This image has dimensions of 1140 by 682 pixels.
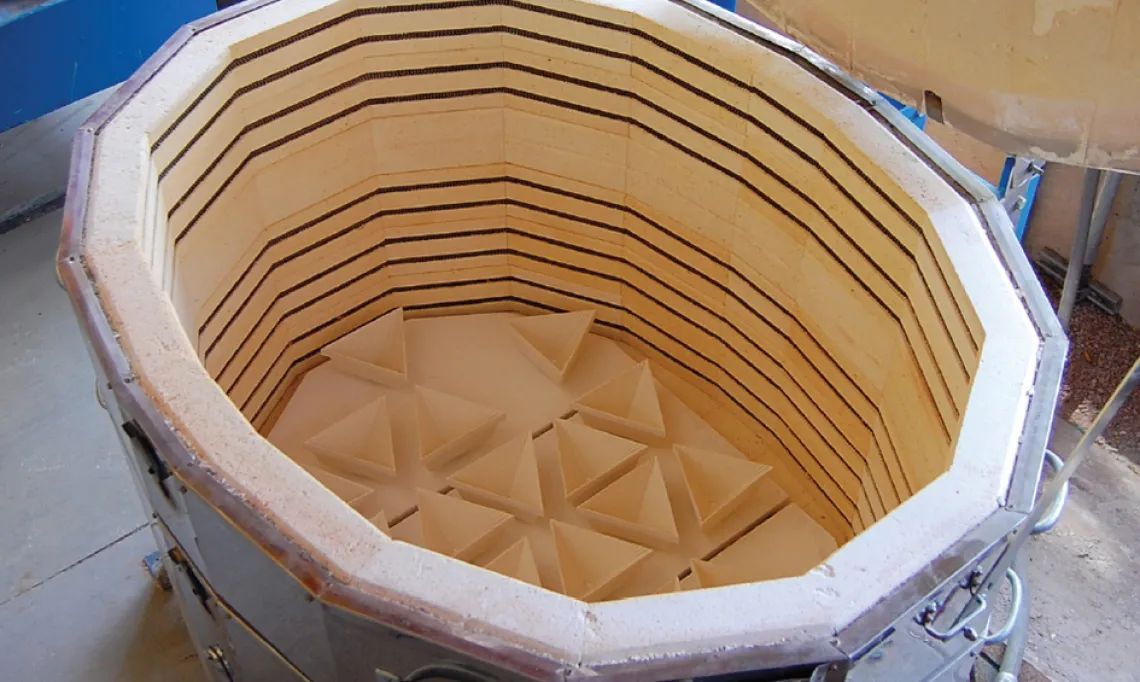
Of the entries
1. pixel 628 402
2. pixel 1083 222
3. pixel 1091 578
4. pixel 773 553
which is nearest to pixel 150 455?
pixel 628 402

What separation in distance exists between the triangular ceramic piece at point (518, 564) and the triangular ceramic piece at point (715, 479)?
712 millimetres

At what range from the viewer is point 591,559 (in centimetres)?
441

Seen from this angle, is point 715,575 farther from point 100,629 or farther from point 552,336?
point 100,629

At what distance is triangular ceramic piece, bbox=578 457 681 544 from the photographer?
4.53m

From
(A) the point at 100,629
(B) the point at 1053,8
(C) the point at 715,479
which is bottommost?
(A) the point at 100,629

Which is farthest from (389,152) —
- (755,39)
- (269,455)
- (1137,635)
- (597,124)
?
(1137,635)

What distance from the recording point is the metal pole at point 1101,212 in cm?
494

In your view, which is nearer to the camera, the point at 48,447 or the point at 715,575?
the point at 715,575

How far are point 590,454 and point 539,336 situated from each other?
719mm

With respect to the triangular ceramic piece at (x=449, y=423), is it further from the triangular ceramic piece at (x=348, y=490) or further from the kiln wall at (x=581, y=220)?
the kiln wall at (x=581, y=220)

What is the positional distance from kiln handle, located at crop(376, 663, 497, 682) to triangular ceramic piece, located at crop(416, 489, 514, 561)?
1800 mm

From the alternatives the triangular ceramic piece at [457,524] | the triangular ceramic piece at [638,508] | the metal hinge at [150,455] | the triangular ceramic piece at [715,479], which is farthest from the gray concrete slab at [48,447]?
the triangular ceramic piece at [715,479]

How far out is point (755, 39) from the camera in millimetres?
4230

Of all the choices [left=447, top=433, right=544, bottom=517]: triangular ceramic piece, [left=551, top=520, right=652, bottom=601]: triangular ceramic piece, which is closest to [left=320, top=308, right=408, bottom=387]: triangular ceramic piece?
[left=447, top=433, right=544, bottom=517]: triangular ceramic piece
